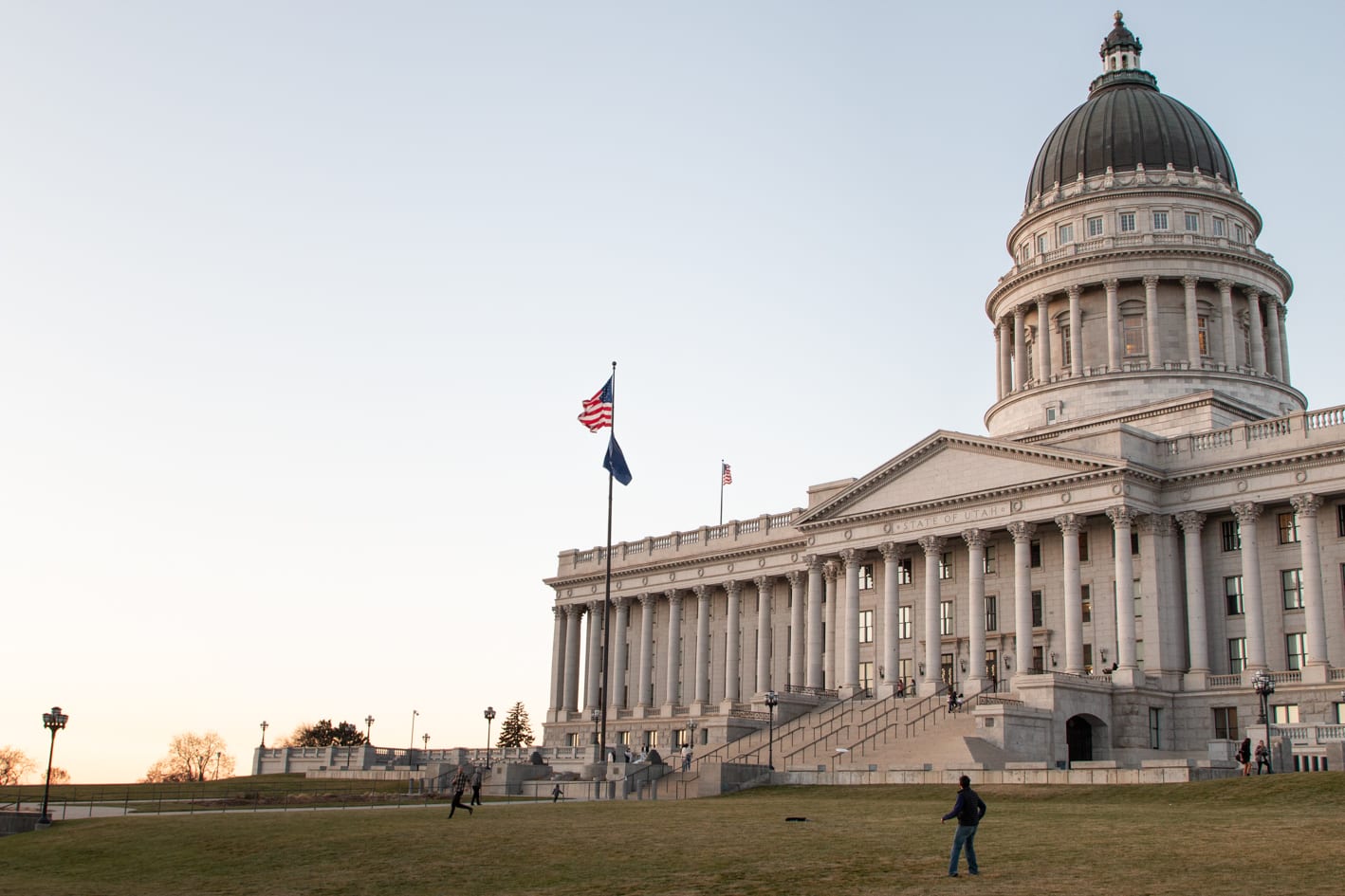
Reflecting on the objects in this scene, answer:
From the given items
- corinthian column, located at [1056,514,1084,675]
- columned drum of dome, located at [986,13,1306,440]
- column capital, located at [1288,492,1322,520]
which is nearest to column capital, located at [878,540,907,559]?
columned drum of dome, located at [986,13,1306,440]

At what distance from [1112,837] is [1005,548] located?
154 feet

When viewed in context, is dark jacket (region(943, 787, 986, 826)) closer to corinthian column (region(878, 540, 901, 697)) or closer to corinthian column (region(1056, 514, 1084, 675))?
corinthian column (region(1056, 514, 1084, 675))

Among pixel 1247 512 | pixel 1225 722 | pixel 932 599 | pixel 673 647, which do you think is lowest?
pixel 1225 722

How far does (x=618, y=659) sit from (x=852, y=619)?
26.7 metres

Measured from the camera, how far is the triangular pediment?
66125 millimetres

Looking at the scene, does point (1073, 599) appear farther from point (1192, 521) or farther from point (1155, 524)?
point (1192, 521)

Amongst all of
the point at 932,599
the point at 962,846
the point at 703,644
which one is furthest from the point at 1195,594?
the point at 962,846

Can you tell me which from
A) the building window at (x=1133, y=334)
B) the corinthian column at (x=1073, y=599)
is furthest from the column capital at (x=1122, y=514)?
the building window at (x=1133, y=334)

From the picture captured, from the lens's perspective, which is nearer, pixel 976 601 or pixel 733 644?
pixel 976 601

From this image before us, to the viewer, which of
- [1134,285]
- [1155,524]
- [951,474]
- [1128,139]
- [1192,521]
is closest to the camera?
[1192,521]

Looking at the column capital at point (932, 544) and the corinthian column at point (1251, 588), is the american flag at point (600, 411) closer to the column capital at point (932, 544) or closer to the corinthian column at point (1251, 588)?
the column capital at point (932, 544)

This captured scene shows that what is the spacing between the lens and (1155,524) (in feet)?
212

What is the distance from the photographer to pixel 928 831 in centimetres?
2825

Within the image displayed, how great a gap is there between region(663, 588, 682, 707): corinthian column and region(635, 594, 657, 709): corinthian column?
6.25 ft
